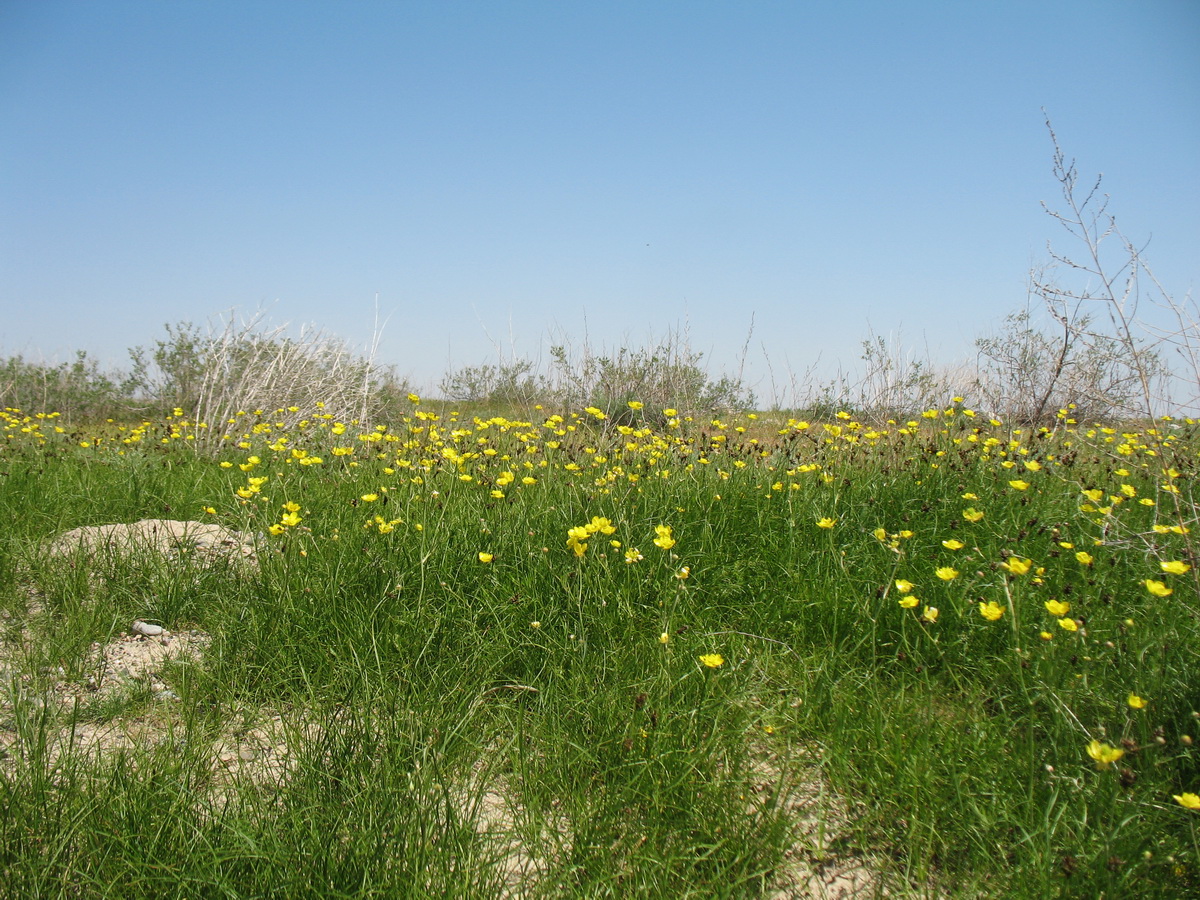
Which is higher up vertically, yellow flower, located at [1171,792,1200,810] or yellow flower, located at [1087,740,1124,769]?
yellow flower, located at [1087,740,1124,769]

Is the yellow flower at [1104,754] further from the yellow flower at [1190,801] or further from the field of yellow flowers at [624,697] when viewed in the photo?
the yellow flower at [1190,801]

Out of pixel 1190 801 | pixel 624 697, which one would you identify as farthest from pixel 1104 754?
pixel 624 697

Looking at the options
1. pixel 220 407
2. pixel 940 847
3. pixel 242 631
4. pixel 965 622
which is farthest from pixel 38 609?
pixel 220 407

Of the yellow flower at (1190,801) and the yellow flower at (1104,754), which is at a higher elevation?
the yellow flower at (1104,754)

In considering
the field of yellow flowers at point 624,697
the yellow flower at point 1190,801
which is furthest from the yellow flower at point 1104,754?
the yellow flower at point 1190,801

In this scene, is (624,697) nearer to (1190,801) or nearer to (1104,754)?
(1104,754)

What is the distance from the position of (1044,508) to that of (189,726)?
11.6 ft

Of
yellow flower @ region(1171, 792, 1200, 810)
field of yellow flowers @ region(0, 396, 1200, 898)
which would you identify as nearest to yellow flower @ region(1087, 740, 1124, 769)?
field of yellow flowers @ region(0, 396, 1200, 898)

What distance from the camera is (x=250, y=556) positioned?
9.37 ft

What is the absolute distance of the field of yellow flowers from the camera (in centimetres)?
145

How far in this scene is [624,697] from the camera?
1964 mm

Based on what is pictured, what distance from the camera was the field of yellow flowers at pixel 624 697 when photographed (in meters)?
1.45

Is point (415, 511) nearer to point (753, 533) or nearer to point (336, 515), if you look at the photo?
point (336, 515)

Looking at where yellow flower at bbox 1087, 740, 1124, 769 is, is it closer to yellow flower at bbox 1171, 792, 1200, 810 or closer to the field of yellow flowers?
the field of yellow flowers
